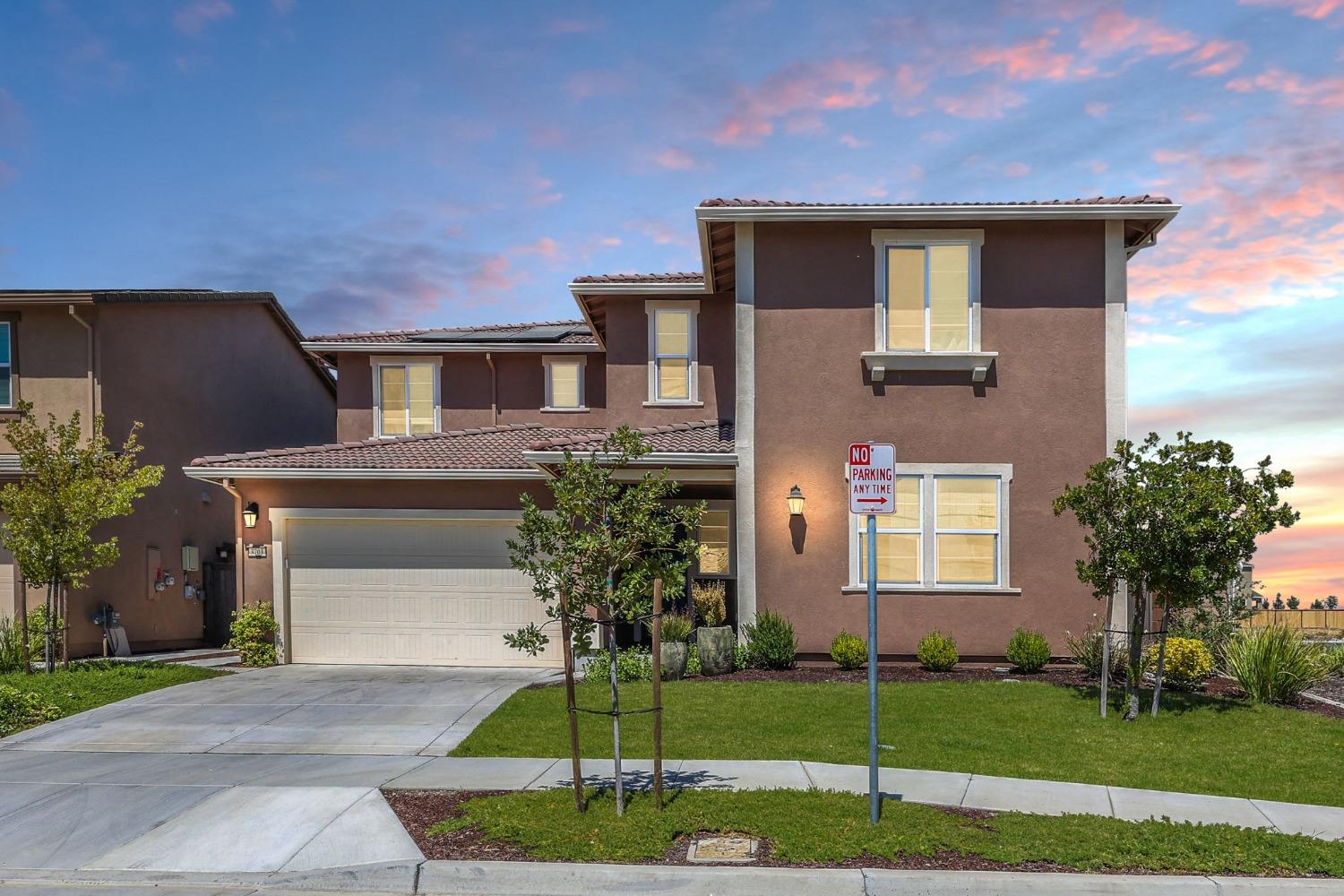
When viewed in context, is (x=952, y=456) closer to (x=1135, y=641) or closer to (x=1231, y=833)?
(x=1135, y=641)

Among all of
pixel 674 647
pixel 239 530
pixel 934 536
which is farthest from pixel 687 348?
pixel 239 530

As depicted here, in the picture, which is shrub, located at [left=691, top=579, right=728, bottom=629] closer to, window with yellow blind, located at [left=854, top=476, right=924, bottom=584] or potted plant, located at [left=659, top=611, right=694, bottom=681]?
potted plant, located at [left=659, top=611, right=694, bottom=681]

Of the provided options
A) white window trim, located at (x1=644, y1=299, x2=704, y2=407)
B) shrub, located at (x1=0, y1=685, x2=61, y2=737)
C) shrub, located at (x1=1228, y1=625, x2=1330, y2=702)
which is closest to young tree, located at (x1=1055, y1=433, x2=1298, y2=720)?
shrub, located at (x1=1228, y1=625, x2=1330, y2=702)

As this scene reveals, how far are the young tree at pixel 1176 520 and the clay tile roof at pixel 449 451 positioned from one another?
5433mm

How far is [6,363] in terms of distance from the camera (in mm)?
19375

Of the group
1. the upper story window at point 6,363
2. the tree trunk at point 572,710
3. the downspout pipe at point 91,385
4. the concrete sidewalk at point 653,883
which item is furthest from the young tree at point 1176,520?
the upper story window at point 6,363

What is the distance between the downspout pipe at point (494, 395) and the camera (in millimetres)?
22422

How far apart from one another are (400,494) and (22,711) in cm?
616

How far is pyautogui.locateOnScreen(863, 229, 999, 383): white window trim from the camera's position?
48.5ft

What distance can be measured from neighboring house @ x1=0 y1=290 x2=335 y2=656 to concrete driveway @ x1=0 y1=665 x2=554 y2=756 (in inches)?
238

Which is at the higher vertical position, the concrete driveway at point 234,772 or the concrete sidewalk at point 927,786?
the concrete sidewalk at point 927,786

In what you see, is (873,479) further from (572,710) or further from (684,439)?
(684,439)

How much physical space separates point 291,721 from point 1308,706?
12.0 m

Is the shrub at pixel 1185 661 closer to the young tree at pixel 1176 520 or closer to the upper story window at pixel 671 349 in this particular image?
the young tree at pixel 1176 520
